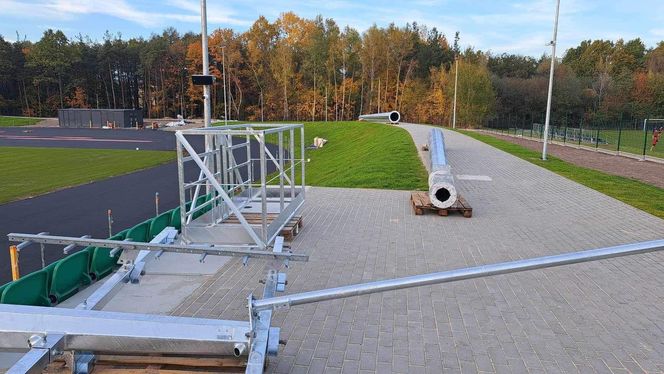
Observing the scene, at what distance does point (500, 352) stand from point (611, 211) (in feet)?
30.4

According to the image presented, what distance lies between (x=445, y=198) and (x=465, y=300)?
18.2 feet

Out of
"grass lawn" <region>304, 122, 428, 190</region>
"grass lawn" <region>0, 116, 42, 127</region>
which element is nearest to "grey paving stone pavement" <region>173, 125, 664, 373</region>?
"grass lawn" <region>304, 122, 428, 190</region>

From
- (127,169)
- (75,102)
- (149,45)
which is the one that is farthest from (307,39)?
(127,169)

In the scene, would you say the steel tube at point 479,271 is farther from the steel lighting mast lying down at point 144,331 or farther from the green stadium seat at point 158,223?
the green stadium seat at point 158,223

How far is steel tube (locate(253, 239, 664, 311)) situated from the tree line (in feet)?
192

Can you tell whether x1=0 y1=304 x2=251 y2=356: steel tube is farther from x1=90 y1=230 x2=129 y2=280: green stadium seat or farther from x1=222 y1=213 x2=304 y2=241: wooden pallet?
x1=222 y1=213 x2=304 y2=241: wooden pallet

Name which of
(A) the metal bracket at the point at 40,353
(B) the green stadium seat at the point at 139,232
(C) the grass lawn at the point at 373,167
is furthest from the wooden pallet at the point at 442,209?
(A) the metal bracket at the point at 40,353

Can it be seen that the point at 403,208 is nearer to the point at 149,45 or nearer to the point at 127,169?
the point at 127,169

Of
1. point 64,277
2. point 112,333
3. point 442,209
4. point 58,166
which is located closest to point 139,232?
point 64,277

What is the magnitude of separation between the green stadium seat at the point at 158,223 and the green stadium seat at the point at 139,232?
9 centimetres

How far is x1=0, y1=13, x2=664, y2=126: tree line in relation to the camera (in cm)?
6819

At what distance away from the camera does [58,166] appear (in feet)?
82.8

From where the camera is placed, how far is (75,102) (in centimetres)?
8606

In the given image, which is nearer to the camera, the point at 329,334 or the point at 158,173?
the point at 329,334
